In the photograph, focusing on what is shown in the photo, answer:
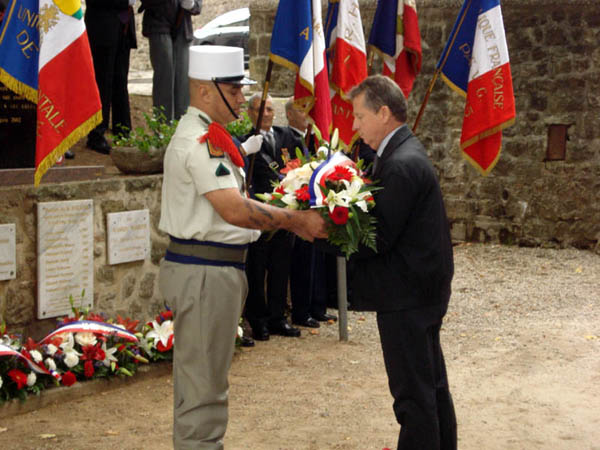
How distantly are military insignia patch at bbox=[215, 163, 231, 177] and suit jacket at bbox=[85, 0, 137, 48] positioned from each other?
4.67 metres

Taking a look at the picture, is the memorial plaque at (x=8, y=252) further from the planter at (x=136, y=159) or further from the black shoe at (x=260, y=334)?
the black shoe at (x=260, y=334)

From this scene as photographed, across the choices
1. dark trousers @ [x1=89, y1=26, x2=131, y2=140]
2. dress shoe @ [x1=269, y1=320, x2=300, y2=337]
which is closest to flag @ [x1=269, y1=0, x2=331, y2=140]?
dress shoe @ [x1=269, y1=320, x2=300, y2=337]

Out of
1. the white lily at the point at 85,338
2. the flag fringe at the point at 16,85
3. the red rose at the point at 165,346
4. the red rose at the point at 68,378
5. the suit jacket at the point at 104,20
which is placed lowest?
the red rose at the point at 68,378

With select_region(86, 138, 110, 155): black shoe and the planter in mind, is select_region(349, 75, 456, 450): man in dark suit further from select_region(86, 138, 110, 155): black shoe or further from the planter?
select_region(86, 138, 110, 155): black shoe

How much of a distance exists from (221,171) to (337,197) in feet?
1.73

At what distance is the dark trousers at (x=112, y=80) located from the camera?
8.02 meters

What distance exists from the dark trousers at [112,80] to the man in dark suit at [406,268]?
4.35 meters

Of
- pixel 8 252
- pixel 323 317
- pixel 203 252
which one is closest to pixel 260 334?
pixel 323 317

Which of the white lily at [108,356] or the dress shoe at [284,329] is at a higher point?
the white lily at [108,356]

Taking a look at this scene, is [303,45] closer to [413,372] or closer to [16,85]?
[16,85]

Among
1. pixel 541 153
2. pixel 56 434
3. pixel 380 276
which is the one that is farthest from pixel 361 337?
pixel 541 153

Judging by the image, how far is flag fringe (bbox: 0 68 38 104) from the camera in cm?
505

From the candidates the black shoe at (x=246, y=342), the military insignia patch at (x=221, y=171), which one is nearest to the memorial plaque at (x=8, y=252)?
the black shoe at (x=246, y=342)

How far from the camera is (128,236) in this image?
6504 millimetres
